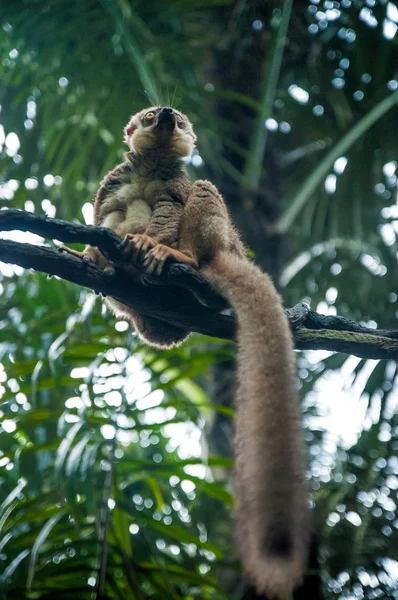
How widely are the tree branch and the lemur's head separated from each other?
51.0 inches

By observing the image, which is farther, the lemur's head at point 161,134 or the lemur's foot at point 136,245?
the lemur's head at point 161,134

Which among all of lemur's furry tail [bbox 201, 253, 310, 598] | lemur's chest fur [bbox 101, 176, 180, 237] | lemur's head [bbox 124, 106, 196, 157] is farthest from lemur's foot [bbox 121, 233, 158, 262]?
lemur's head [bbox 124, 106, 196, 157]

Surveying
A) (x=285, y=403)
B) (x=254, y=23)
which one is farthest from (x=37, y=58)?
(x=285, y=403)

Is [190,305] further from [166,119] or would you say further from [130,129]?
[130,129]

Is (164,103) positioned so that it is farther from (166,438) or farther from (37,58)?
(166,438)

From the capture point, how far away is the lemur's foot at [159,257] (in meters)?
3.45

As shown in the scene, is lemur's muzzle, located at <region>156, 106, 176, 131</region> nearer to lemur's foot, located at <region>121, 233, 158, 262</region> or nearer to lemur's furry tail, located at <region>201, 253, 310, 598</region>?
lemur's foot, located at <region>121, 233, 158, 262</region>

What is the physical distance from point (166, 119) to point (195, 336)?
1691 millimetres

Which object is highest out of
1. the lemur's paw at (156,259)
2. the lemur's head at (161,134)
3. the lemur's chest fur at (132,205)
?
the lemur's head at (161,134)

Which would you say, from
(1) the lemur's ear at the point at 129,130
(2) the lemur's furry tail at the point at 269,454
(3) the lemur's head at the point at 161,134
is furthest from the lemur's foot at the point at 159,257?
(1) the lemur's ear at the point at 129,130

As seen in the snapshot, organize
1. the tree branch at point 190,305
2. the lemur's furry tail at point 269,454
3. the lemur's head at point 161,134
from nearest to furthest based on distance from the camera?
the lemur's furry tail at point 269,454 < the tree branch at point 190,305 < the lemur's head at point 161,134

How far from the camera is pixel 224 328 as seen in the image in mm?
3453

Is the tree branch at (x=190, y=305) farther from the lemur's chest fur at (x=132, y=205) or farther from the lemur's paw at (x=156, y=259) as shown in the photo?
the lemur's chest fur at (x=132, y=205)

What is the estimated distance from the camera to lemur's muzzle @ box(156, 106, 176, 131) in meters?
4.50
